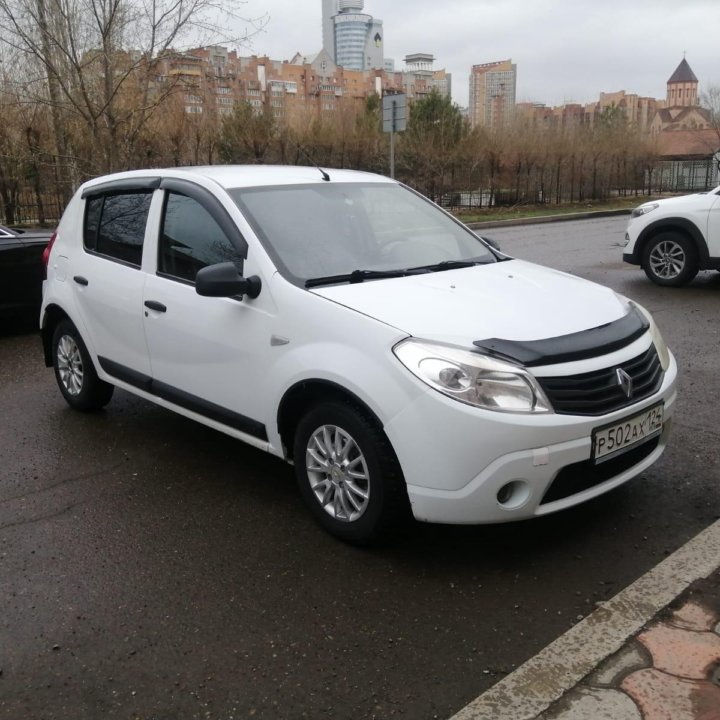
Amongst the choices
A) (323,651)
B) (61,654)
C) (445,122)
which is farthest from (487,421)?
(445,122)

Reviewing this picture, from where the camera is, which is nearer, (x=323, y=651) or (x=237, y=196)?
(x=323, y=651)

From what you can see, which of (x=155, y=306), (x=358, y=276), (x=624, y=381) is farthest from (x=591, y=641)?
(x=155, y=306)

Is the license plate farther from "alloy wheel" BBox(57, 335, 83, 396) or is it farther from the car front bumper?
"alloy wheel" BBox(57, 335, 83, 396)

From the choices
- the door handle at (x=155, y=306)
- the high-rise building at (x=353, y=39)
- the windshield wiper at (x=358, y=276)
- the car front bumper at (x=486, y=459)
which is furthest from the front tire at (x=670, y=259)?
the high-rise building at (x=353, y=39)

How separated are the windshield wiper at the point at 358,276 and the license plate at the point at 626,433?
134 centimetres

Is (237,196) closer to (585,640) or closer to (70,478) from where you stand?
(70,478)

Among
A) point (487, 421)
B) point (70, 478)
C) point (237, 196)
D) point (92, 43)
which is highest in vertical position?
point (92, 43)

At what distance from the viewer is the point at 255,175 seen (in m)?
4.66

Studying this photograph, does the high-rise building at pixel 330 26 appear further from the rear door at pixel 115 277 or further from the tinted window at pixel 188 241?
the tinted window at pixel 188 241

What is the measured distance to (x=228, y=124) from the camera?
25781 mm

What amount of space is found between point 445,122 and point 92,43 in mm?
20214

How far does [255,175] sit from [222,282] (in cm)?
105

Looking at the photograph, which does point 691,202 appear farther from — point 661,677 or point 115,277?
point 661,677

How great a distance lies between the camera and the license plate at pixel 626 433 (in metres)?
3.40
